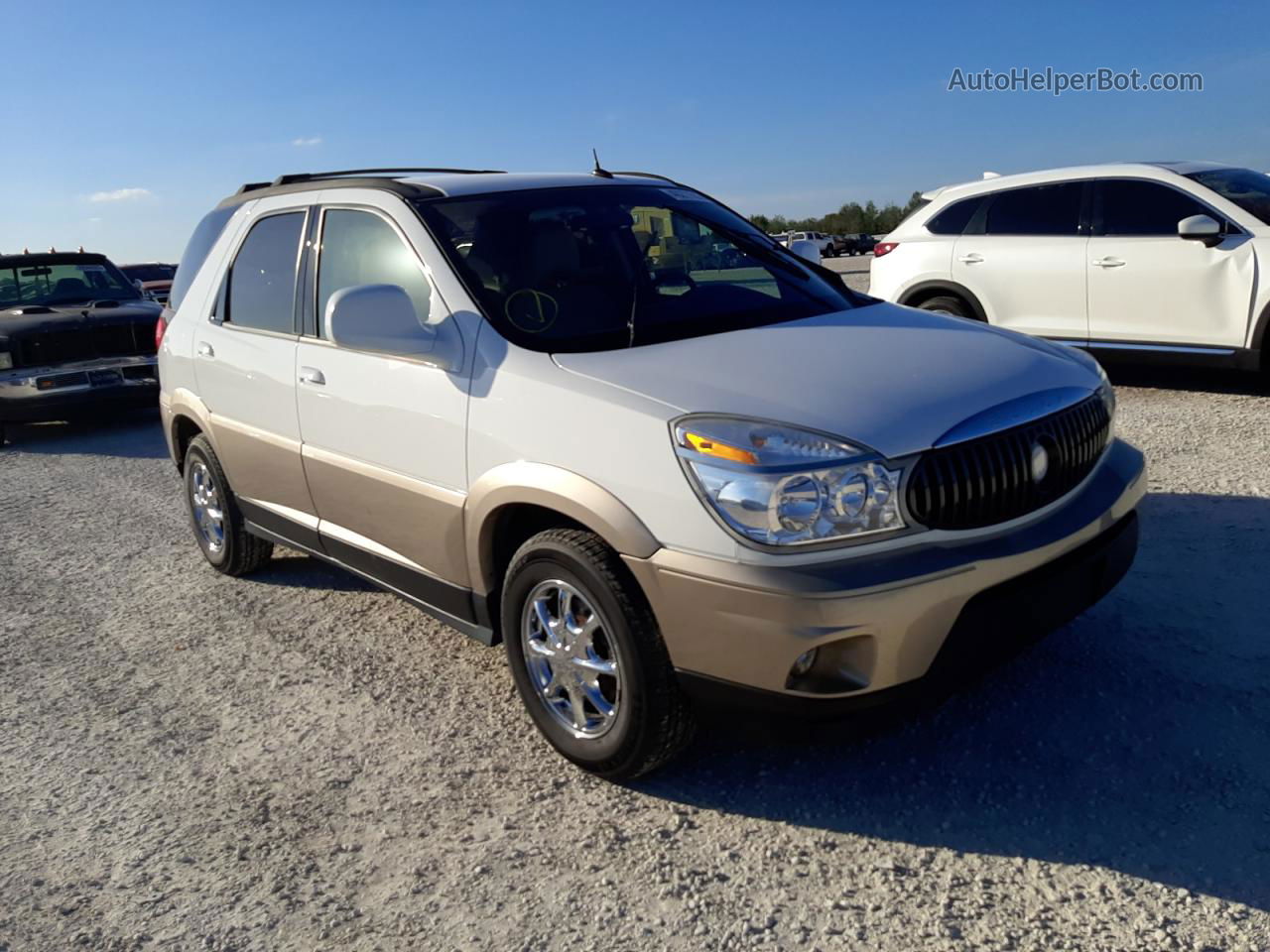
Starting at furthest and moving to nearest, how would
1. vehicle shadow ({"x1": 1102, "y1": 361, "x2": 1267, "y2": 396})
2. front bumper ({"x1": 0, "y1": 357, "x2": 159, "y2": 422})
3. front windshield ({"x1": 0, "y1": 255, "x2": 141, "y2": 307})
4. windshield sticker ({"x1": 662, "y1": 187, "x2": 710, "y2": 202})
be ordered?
front windshield ({"x1": 0, "y1": 255, "x2": 141, "y2": 307}) → front bumper ({"x1": 0, "y1": 357, "x2": 159, "y2": 422}) → vehicle shadow ({"x1": 1102, "y1": 361, "x2": 1267, "y2": 396}) → windshield sticker ({"x1": 662, "y1": 187, "x2": 710, "y2": 202})

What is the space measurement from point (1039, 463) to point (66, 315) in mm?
9906

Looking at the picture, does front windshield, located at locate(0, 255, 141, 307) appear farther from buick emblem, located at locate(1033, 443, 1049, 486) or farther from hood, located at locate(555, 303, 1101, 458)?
buick emblem, located at locate(1033, 443, 1049, 486)

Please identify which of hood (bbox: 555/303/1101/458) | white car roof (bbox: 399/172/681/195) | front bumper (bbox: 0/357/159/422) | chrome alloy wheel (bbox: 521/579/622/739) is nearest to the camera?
hood (bbox: 555/303/1101/458)

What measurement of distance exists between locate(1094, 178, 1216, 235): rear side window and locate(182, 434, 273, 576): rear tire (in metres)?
6.39

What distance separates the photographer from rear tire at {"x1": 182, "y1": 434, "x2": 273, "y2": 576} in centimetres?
534

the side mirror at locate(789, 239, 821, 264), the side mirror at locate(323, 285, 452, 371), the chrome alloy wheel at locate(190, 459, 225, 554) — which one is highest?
the side mirror at locate(789, 239, 821, 264)

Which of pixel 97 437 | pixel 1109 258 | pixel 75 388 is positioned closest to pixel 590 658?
pixel 1109 258

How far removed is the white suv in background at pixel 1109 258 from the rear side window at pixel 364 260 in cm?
591

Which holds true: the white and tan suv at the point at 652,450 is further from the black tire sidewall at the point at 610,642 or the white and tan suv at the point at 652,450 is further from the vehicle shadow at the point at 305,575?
the vehicle shadow at the point at 305,575

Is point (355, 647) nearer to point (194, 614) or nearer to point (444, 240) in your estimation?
point (194, 614)

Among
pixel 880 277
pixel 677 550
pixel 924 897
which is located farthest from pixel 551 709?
pixel 880 277

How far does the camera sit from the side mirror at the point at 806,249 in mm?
4750

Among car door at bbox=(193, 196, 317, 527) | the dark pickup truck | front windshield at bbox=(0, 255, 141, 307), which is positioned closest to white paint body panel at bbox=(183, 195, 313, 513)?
car door at bbox=(193, 196, 317, 527)

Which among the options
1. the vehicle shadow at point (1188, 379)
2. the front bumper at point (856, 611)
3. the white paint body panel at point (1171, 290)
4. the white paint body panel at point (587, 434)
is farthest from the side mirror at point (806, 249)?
the vehicle shadow at point (1188, 379)
